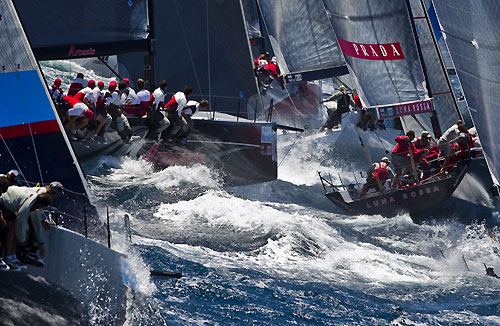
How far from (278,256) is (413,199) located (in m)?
4.34

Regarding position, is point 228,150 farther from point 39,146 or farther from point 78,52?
point 39,146

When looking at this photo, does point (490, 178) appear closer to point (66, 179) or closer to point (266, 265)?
point (266, 265)

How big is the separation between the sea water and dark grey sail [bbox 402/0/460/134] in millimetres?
2430

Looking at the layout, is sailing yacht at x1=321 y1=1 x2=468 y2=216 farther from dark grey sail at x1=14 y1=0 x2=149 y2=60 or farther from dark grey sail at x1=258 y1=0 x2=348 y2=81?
dark grey sail at x1=258 y1=0 x2=348 y2=81

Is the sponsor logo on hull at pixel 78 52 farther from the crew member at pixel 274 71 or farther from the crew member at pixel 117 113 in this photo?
the crew member at pixel 274 71

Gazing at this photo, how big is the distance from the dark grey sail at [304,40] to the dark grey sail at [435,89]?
416 cm

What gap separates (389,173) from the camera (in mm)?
16766

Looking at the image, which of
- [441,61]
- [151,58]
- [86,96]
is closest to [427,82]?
[441,61]

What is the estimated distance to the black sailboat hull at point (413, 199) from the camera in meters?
16.3

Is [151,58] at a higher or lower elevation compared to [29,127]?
higher

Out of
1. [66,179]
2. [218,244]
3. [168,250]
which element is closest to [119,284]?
[66,179]

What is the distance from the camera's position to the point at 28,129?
9.52 m

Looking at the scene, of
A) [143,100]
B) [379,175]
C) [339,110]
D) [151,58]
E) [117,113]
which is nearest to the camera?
[117,113]

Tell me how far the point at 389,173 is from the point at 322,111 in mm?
9405
